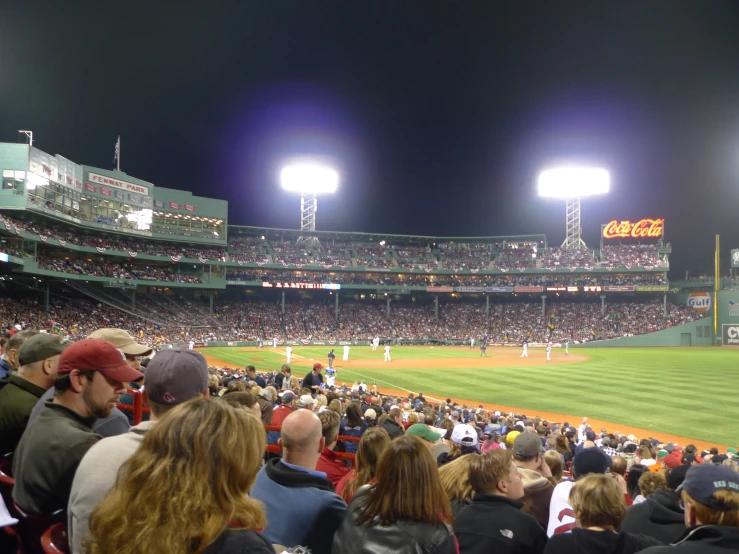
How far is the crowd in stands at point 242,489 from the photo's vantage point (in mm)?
1880

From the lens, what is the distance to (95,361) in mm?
3336

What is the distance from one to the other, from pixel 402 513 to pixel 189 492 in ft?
4.08

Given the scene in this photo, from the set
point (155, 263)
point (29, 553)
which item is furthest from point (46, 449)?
point (155, 263)

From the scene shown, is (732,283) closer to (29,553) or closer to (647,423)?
(647,423)

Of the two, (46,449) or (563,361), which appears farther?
(563,361)

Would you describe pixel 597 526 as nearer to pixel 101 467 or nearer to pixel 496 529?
pixel 496 529

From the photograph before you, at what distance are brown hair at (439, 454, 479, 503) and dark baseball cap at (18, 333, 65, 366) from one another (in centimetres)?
358

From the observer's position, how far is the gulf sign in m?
66.1

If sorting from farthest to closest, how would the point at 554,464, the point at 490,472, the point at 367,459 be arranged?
the point at 554,464 → the point at 367,459 → the point at 490,472

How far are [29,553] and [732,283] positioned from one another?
7973 cm

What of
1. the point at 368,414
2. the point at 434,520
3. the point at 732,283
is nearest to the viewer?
the point at 434,520

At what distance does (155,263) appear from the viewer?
6047cm

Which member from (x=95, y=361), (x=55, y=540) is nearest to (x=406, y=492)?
(x=55, y=540)

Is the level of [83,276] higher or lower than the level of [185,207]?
lower
